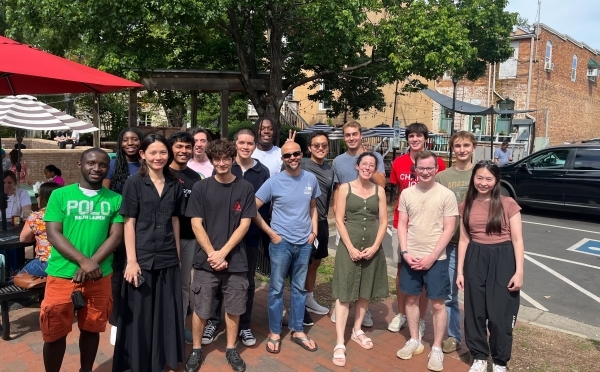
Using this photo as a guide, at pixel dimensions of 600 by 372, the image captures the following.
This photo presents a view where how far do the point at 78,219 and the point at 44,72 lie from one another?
1720 millimetres

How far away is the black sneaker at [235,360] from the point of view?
11.7 ft

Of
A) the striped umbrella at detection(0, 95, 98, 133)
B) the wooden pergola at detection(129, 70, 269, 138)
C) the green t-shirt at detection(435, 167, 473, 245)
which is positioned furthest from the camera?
the wooden pergola at detection(129, 70, 269, 138)

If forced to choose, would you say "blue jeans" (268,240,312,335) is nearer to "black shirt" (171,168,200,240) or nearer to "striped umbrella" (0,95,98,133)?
"black shirt" (171,168,200,240)

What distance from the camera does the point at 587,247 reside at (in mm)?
8008

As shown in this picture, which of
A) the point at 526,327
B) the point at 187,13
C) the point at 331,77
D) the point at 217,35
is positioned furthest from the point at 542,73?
the point at 526,327

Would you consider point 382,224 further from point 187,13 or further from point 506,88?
point 506,88

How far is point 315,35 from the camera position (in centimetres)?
1111

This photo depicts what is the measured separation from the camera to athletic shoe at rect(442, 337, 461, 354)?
3.96 metres

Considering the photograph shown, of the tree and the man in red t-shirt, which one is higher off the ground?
the tree

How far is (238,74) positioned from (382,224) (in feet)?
27.3

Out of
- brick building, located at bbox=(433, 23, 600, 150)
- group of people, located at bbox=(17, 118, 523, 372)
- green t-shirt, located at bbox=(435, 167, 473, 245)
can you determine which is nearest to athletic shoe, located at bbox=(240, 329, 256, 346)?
group of people, located at bbox=(17, 118, 523, 372)

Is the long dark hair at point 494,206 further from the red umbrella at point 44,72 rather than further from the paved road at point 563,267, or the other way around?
the red umbrella at point 44,72

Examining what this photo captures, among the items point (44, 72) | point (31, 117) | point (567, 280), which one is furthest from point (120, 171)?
point (31, 117)

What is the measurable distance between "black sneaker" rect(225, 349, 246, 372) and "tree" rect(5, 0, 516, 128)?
23.6 feet
